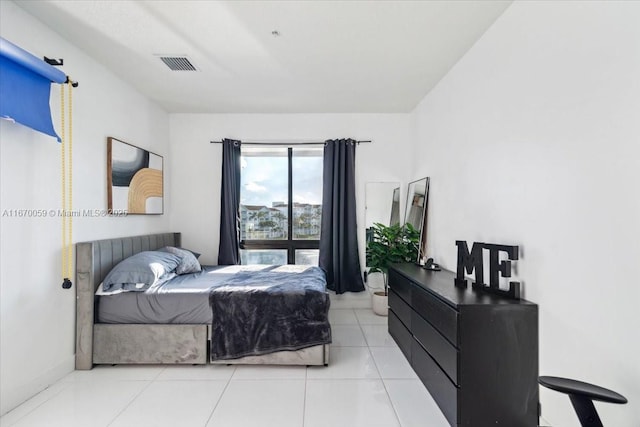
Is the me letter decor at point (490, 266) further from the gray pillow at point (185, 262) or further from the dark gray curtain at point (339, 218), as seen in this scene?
the gray pillow at point (185, 262)

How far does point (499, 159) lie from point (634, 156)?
943 mm

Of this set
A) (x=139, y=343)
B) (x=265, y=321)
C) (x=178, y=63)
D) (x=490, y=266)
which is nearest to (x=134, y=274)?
(x=139, y=343)

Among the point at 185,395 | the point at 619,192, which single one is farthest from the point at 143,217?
Answer: the point at 619,192

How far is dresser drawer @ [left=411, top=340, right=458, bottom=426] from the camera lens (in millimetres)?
1821

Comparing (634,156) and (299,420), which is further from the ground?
(634,156)

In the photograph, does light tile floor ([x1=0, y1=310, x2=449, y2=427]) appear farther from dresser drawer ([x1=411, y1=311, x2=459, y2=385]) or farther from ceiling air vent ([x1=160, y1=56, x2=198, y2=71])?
ceiling air vent ([x1=160, y1=56, x2=198, y2=71])

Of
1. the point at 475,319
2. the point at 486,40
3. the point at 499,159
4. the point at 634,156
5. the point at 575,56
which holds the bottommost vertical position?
the point at 475,319

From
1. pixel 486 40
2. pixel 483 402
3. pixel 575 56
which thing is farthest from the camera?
pixel 486 40

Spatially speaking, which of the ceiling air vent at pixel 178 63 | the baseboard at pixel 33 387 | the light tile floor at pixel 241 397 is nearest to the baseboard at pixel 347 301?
the light tile floor at pixel 241 397

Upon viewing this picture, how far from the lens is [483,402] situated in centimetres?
175

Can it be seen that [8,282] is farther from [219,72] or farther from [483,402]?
[483,402]

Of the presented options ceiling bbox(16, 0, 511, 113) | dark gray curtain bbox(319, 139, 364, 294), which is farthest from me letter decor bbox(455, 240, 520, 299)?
dark gray curtain bbox(319, 139, 364, 294)

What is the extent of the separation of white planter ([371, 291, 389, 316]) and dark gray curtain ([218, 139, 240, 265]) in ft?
6.30

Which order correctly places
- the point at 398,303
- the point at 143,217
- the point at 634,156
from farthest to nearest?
the point at 143,217 → the point at 398,303 → the point at 634,156
